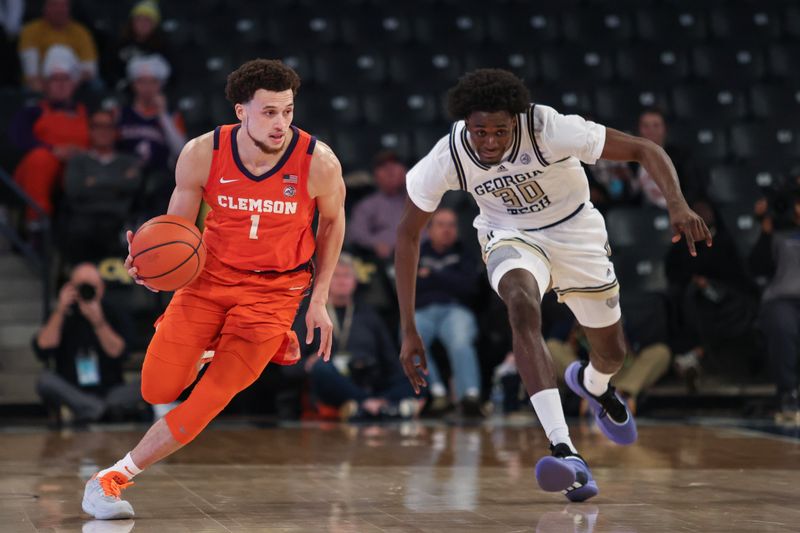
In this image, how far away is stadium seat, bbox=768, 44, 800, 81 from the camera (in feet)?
38.8

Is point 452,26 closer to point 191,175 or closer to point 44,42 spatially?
point 44,42

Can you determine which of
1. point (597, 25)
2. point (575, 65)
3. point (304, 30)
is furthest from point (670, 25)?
point (304, 30)

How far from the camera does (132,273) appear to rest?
4867 millimetres

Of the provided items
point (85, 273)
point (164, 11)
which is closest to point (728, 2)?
point (164, 11)

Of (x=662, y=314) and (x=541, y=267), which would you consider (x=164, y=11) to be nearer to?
(x=662, y=314)

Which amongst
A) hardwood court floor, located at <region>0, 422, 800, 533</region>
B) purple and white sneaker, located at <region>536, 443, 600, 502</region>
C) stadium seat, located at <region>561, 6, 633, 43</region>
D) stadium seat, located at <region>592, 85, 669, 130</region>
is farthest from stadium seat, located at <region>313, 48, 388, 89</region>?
purple and white sneaker, located at <region>536, 443, 600, 502</region>

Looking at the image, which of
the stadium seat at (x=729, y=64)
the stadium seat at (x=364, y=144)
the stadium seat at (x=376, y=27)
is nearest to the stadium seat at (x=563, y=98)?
the stadium seat at (x=729, y=64)

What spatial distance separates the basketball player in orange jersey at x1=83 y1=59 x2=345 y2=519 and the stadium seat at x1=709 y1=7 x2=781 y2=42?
26.1ft

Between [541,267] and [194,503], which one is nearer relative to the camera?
[194,503]

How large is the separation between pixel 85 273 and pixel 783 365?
16.3 feet

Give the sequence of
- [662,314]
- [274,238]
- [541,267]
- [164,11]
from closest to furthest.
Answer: [274,238], [541,267], [662,314], [164,11]

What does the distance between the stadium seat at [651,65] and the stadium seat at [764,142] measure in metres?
0.93

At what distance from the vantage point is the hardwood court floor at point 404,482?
15.5 ft

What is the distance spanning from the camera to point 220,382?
489 centimetres
